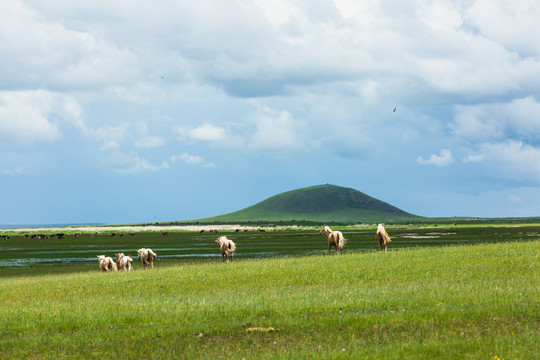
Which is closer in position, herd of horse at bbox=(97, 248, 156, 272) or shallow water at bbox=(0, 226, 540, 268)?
herd of horse at bbox=(97, 248, 156, 272)

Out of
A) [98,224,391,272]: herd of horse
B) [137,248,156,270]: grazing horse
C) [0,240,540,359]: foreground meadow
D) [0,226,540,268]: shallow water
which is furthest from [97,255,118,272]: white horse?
[0,240,540,359]: foreground meadow

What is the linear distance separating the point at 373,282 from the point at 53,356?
1579 cm

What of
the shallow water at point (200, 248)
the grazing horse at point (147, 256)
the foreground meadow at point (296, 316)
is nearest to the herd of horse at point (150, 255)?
the grazing horse at point (147, 256)

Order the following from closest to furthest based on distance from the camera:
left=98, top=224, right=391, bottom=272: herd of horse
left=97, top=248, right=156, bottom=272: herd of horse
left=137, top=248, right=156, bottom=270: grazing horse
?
left=97, top=248, right=156, bottom=272: herd of horse → left=98, top=224, right=391, bottom=272: herd of horse → left=137, top=248, right=156, bottom=270: grazing horse

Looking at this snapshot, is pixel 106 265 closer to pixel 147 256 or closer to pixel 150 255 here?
pixel 147 256

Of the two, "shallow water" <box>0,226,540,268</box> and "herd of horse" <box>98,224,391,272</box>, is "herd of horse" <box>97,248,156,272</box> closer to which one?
"herd of horse" <box>98,224,391,272</box>

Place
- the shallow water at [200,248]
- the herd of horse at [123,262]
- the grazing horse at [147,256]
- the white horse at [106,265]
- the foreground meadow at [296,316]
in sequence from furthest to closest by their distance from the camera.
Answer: the shallow water at [200,248], the grazing horse at [147,256], the herd of horse at [123,262], the white horse at [106,265], the foreground meadow at [296,316]

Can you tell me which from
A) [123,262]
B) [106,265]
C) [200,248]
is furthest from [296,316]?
[200,248]

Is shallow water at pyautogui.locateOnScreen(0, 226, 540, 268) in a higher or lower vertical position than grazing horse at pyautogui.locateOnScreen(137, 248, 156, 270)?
lower

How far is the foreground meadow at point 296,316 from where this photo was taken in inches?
511

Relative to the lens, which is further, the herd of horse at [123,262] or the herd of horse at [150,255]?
the herd of horse at [150,255]

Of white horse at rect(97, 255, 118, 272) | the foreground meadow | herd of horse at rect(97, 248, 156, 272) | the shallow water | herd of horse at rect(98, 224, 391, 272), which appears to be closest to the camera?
the foreground meadow

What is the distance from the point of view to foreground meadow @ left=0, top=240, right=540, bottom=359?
13.0 metres

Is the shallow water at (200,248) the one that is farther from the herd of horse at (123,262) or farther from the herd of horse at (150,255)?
the herd of horse at (123,262)
